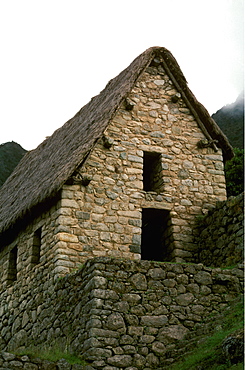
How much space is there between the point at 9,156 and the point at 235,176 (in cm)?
1459

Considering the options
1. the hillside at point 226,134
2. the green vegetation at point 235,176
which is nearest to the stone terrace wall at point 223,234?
the green vegetation at point 235,176

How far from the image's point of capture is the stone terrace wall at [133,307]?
9.65 metres

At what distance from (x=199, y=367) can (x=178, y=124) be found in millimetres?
7130

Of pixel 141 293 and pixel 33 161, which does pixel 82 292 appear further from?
pixel 33 161

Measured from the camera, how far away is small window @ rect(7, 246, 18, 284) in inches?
561

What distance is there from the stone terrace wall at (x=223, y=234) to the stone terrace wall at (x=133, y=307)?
75 centimetres

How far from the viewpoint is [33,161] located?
1798cm

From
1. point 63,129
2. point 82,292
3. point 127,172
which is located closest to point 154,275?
point 82,292

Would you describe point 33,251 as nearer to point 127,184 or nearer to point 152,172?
point 127,184

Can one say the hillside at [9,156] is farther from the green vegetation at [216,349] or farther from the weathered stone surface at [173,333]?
the green vegetation at [216,349]

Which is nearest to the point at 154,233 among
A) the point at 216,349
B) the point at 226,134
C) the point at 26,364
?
the point at 216,349

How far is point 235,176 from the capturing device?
74.3 ft

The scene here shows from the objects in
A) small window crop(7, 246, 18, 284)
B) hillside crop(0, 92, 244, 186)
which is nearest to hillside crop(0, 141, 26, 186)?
hillside crop(0, 92, 244, 186)

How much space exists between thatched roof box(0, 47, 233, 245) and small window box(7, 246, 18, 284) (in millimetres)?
672
